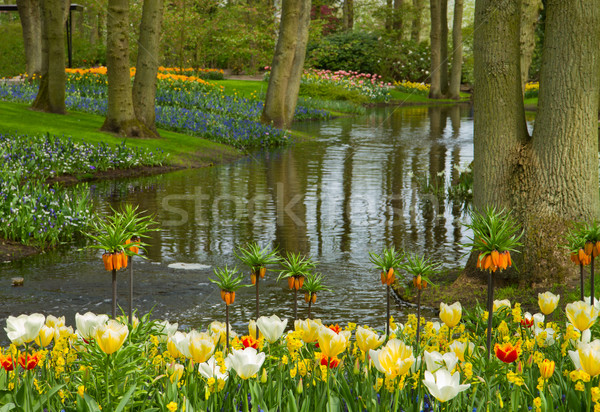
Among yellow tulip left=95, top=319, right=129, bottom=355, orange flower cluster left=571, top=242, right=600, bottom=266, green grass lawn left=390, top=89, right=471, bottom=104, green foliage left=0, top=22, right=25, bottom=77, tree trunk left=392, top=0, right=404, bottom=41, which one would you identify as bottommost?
yellow tulip left=95, top=319, right=129, bottom=355

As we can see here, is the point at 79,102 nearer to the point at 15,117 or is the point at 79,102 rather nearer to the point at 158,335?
the point at 15,117

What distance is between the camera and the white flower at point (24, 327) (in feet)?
9.54

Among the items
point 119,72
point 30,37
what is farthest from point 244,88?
point 119,72

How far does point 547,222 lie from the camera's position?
618 centimetres

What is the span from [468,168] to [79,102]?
13176 millimetres

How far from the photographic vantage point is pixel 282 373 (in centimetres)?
305

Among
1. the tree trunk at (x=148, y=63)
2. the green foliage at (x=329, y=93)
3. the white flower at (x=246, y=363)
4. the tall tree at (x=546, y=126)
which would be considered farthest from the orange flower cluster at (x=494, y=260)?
the green foliage at (x=329, y=93)

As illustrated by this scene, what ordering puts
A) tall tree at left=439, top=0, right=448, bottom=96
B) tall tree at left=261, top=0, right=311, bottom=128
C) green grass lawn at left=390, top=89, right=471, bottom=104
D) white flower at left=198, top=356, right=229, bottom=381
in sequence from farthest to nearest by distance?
1. green grass lawn at left=390, top=89, right=471, bottom=104
2. tall tree at left=439, top=0, right=448, bottom=96
3. tall tree at left=261, top=0, right=311, bottom=128
4. white flower at left=198, top=356, right=229, bottom=381

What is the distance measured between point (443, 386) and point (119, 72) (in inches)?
591

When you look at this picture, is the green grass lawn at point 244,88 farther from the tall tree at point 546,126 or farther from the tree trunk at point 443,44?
the tall tree at point 546,126

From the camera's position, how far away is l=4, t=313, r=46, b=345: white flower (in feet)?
9.54

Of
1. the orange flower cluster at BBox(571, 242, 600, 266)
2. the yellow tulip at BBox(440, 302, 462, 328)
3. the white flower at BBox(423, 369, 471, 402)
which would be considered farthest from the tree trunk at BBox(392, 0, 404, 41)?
the white flower at BBox(423, 369, 471, 402)

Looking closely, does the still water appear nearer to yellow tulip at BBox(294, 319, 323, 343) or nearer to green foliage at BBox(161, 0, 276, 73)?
yellow tulip at BBox(294, 319, 323, 343)

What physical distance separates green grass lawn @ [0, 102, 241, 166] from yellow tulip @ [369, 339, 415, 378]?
44.6 ft
